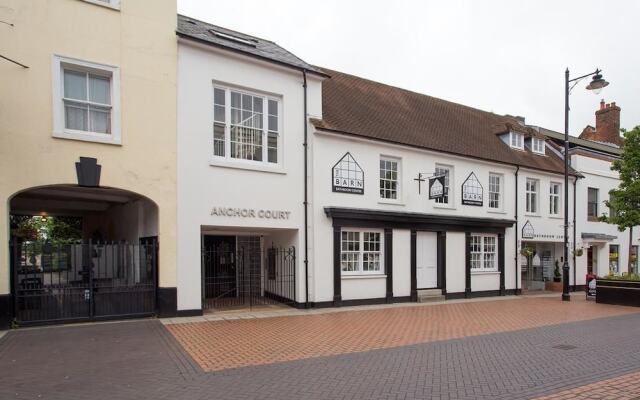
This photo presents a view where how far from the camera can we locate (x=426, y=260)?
55.2 ft

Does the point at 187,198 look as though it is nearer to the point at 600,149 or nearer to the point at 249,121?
the point at 249,121

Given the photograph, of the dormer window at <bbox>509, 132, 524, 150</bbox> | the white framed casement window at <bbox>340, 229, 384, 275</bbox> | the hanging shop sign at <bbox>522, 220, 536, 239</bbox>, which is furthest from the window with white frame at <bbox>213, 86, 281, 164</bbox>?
the dormer window at <bbox>509, 132, 524, 150</bbox>

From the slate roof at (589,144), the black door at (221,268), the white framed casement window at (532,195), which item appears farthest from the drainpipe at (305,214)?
the slate roof at (589,144)

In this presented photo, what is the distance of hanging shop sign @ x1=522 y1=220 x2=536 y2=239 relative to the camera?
19938 millimetres

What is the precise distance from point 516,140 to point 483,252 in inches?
260

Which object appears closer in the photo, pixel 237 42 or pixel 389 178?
pixel 237 42

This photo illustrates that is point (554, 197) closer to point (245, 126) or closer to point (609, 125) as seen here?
point (609, 125)

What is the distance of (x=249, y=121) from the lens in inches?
528

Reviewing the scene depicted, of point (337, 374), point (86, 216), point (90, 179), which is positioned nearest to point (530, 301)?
point (337, 374)

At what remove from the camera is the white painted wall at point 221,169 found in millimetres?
12070

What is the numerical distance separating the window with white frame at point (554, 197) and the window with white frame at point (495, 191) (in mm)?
3997

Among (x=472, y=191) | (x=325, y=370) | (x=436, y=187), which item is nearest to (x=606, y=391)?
(x=325, y=370)

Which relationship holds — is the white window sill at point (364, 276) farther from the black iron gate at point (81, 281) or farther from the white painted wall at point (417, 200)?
the black iron gate at point (81, 281)

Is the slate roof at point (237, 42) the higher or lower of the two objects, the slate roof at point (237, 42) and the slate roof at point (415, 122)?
the higher
